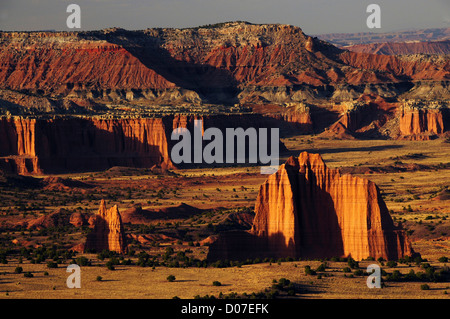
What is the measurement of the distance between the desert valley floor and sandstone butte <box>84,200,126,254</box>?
1.68 metres

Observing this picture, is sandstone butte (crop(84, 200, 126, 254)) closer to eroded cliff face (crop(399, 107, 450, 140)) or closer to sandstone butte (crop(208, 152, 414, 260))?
sandstone butte (crop(208, 152, 414, 260))

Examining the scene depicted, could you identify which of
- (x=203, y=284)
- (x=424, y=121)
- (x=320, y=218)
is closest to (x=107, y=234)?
(x=203, y=284)

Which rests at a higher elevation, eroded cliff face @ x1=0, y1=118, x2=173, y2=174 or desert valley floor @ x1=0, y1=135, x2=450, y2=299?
eroded cliff face @ x1=0, y1=118, x2=173, y2=174

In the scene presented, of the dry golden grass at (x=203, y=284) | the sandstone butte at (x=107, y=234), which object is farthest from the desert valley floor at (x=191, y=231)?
the sandstone butte at (x=107, y=234)

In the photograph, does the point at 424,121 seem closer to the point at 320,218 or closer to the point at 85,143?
the point at 85,143

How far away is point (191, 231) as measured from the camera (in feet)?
255

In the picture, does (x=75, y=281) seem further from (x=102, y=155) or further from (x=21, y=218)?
(x=102, y=155)

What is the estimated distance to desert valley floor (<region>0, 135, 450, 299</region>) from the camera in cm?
5462

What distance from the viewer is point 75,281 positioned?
189 ft

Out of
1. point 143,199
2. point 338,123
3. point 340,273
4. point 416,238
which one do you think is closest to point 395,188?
point 143,199

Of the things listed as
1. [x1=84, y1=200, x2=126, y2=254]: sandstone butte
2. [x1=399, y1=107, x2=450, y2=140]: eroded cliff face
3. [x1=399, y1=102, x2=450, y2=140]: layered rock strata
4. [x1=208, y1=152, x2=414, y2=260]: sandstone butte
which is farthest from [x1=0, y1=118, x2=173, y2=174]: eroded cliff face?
[x1=208, y1=152, x2=414, y2=260]: sandstone butte

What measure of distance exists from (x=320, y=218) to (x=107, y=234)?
1587cm
